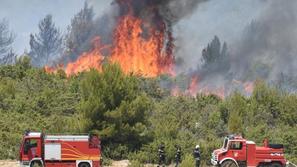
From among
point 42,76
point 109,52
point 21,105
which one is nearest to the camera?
point 21,105

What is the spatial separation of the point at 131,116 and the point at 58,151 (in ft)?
30.4

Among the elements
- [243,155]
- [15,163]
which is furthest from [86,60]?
[243,155]

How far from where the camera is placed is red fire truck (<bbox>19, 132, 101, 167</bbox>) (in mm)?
30531

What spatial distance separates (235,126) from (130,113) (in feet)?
45.7

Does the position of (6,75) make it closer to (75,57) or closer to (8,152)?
(75,57)

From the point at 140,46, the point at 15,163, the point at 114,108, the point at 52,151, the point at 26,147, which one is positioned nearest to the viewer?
the point at 26,147

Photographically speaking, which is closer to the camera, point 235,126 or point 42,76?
point 235,126

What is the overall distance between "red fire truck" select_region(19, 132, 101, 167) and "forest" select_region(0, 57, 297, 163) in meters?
3.94

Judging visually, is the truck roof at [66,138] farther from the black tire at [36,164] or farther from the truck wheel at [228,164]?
the truck wheel at [228,164]

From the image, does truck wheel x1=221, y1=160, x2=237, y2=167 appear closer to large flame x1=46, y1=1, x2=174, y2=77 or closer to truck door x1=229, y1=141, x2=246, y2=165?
truck door x1=229, y1=141, x2=246, y2=165

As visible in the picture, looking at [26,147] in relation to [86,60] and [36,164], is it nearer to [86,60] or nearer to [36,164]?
[36,164]

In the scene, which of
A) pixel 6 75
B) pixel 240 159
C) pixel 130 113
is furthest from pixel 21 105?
pixel 240 159

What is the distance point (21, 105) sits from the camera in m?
53.3

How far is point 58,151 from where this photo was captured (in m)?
30.8
